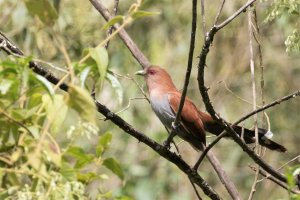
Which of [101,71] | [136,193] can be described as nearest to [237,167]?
[136,193]

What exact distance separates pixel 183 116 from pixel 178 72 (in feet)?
13.0

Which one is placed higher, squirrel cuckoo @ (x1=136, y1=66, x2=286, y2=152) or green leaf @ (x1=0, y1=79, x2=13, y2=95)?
squirrel cuckoo @ (x1=136, y1=66, x2=286, y2=152)

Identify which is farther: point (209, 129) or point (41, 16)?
point (209, 129)

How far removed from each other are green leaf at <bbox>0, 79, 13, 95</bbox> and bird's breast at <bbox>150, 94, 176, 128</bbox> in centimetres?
327

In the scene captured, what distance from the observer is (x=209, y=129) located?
525 cm

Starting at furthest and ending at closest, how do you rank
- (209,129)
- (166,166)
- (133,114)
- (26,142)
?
(133,114)
(166,166)
(209,129)
(26,142)

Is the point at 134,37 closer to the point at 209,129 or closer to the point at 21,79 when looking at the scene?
the point at 209,129

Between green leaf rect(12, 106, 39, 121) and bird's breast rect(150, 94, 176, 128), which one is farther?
bird's breast rect(150, 94, 176, 128)

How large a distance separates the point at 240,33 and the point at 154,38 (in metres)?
1.02

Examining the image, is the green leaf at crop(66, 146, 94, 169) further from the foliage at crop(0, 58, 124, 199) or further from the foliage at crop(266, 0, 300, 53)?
the foliage at crop(266, 0, 300, 53)

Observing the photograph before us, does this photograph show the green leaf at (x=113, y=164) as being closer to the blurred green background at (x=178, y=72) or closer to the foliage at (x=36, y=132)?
the foliage at (x=36, y=132)

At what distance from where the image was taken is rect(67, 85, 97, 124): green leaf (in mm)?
1667

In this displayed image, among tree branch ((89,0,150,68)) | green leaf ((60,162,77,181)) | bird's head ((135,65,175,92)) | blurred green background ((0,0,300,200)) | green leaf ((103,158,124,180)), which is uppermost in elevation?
blurred green background ((0,0,300,200))

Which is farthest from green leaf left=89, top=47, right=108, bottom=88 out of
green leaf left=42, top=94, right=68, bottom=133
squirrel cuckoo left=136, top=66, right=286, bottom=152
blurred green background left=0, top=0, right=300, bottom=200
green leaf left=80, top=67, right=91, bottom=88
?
blurred green background left=0, top=0, right=300, bottom=200
